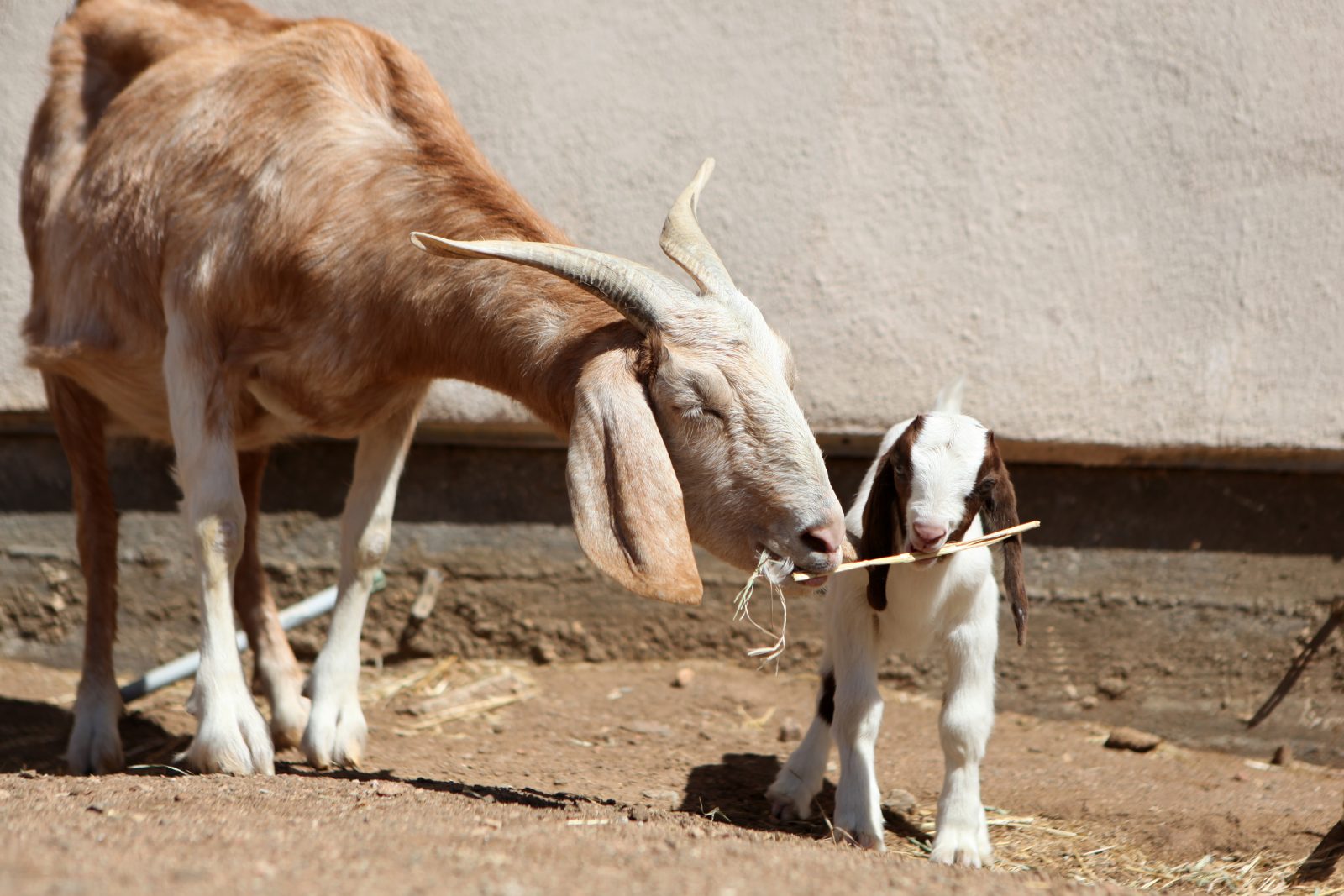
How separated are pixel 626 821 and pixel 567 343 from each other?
1.15 meters

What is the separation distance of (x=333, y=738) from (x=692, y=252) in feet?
5.89

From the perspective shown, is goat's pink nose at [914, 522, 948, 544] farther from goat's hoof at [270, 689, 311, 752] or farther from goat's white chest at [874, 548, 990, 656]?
goat's hoof at [270, 689, 311, 752]

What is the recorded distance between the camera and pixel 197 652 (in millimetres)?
4672

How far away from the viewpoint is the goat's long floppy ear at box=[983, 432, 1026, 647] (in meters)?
3.27

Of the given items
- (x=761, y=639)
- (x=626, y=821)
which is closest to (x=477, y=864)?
(x=626, y=821)

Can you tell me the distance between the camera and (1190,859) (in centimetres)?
368

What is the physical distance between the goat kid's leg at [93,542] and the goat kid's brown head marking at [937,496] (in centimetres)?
250

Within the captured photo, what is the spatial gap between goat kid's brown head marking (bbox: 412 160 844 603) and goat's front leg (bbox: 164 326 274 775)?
3.68 ft

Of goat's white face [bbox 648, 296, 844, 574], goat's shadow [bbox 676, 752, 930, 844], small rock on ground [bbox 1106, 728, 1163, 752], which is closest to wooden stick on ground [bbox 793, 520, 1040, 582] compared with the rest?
goat's white face [bbox 648, 296, 844, 574]

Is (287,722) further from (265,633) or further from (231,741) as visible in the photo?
(231,741)

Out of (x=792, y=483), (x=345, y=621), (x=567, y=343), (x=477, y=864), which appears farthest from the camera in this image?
(x=345, y=621)

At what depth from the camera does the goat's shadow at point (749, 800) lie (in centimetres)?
357

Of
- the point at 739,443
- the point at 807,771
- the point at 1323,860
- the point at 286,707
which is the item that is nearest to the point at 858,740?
the point at 807,771

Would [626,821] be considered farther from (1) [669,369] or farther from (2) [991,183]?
(2) [991,183]
